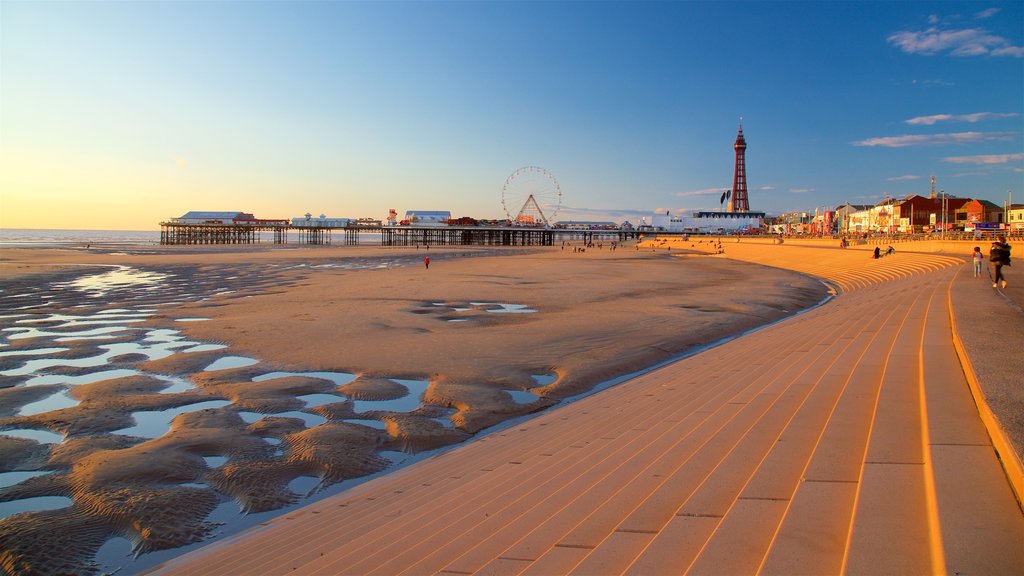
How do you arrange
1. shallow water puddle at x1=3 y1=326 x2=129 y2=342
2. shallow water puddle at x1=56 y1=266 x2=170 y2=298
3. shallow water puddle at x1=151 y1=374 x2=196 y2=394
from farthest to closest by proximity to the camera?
shallow water puddle at x1=56 y1=266 x2=170 y2=298 < shallow water puddle at x1=3 y1=326 x2=129 y2=342 < shallow water puddle at x1=151 y1=374 x2=196 y2=394

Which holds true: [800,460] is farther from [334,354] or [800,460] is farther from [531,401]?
[334,354]

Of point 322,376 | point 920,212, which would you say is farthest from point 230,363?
point 920,212

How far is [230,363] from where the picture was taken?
1027 centimetres

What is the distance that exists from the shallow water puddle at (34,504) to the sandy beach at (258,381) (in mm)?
48

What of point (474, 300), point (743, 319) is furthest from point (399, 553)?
point (474, 300)

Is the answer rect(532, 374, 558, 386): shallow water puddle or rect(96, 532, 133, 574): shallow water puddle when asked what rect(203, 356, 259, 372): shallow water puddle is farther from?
rect(96, 532, 133, 574): shallow water puddle

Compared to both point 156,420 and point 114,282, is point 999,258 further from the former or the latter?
point 114,282

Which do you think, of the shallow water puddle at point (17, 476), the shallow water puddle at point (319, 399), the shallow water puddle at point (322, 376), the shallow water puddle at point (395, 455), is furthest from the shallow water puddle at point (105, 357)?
the shallow water puddle at point (395, 455)

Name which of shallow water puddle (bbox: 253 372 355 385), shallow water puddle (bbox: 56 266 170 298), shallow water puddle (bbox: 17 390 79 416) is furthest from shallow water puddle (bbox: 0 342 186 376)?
shallow water puddle (bbox: 56 266 170 298)

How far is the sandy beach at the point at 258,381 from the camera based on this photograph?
521 centimetres

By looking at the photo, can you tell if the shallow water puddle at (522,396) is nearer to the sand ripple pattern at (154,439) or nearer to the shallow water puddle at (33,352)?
the sand ripple pattern at (154,439)

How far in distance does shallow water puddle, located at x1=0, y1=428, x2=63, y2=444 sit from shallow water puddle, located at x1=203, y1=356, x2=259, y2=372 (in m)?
2.99

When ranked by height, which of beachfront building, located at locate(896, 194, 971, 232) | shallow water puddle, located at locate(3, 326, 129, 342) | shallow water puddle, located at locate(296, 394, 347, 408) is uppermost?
beachfront building, located at locate(896, 194, 971, 232)

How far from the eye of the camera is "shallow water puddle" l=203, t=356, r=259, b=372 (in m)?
9.91
